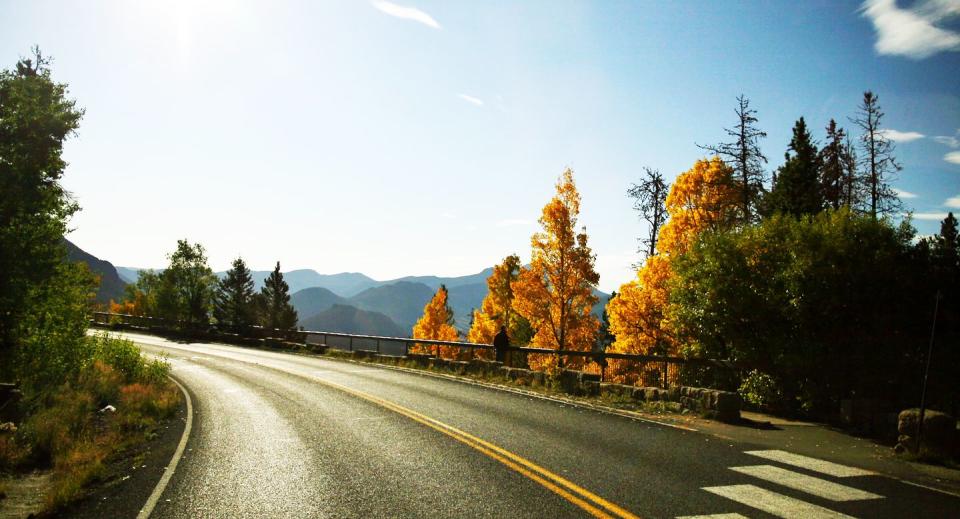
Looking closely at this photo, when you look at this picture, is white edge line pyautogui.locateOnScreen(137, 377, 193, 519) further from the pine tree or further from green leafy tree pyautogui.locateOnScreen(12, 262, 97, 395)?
the pine tree

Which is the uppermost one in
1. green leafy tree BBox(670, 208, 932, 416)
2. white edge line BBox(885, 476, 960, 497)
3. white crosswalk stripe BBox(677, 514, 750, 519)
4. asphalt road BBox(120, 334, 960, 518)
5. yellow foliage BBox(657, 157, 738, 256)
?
yellow foliage BBox(657, 157, 738, 256)

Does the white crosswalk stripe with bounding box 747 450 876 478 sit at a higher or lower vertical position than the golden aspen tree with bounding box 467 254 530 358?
lower

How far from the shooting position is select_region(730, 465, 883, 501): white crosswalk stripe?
260 inches

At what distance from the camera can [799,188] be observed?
3297 centimetres

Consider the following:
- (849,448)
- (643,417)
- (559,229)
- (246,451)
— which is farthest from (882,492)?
(559,229)

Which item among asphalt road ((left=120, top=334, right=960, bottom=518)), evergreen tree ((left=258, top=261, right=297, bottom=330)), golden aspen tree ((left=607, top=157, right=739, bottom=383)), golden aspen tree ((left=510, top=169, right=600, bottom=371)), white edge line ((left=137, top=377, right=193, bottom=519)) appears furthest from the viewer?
evergreen tree ((left=258, top=261, right=297, bottom=330))

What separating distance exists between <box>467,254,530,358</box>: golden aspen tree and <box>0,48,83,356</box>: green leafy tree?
139 feet

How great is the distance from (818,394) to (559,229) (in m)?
24.1

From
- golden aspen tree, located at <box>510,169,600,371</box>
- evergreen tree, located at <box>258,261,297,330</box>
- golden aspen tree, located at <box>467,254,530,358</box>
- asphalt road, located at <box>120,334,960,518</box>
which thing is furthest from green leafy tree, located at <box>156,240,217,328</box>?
asphalt road, located at <box>120,334,960,518</box>

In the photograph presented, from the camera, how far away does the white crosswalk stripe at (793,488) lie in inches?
234

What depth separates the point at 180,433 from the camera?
35.8ft

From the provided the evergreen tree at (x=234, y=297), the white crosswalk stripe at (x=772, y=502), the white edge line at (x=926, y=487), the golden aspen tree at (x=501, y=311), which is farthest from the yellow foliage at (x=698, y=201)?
the evergreen tree at (x=234, y=297)

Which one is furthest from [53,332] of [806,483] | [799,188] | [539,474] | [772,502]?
[799,188]

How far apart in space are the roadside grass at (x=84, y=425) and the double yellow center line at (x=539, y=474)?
5437 millimetres
